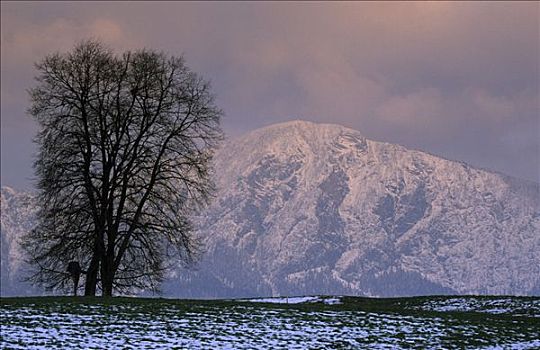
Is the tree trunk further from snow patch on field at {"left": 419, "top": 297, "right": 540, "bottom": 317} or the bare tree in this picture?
snow patch on field at {"left": 419, "top": 297, "right": 540, "bottom": 317}

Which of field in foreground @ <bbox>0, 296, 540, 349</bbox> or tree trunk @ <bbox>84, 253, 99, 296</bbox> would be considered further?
tree trunk @ <bbox>84, 253, 99, 296</bbox>

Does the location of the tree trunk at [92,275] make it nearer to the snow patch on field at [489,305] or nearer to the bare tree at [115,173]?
the bare tree at [115,173]

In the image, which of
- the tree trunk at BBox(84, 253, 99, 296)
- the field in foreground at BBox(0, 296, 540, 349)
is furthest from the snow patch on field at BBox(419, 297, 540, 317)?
the tree trunk at BBox(84, 253, 99, 296)

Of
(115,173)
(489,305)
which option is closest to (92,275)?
(115,173)

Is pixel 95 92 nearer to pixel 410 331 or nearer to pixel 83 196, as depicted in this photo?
pixel 83 196

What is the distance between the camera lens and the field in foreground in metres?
33.2

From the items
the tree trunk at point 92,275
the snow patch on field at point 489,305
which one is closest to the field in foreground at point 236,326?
the snow patch on field at point 489,305

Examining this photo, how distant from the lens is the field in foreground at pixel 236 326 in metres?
33.2

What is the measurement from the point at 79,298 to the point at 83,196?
8.54m

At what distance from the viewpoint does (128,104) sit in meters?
51.3

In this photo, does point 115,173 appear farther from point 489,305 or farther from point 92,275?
point 489,305

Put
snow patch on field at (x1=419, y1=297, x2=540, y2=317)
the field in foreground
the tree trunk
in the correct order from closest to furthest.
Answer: the field in foreground → snow patch on field at (x1=419, y1=297, x2=540, y2=317) → the tree trunk

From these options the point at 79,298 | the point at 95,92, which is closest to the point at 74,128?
the point at 95,92

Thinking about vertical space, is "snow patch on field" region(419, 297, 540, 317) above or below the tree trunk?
below
